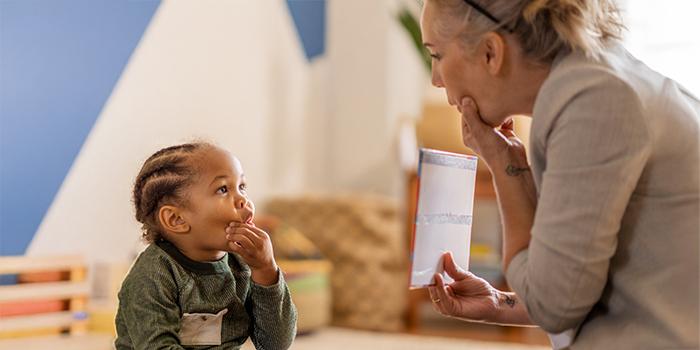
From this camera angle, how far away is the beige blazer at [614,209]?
96 centimetres

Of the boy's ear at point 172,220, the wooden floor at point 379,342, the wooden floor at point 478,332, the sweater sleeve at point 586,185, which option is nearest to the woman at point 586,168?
the sweater sleeve at point 586,185

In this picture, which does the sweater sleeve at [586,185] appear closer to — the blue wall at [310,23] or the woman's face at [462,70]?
the woman's face at [462,70]

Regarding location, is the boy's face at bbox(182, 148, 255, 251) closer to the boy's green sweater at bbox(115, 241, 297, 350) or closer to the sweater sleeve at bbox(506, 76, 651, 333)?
the boy's green sweater at bbox(115, 241, 297, 350)

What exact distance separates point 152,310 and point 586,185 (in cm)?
62

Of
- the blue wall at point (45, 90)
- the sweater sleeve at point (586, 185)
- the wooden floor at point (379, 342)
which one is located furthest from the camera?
the wooden floor at point (379, 342)

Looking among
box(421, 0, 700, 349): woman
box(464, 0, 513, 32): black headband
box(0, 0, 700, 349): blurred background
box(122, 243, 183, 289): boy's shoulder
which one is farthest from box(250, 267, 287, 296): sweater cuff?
box(0, 0, 700, 349): blurred background

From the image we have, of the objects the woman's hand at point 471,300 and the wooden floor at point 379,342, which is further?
the wooden floor at point 379,342

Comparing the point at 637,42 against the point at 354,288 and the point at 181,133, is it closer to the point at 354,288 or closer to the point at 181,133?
the point at 354,288

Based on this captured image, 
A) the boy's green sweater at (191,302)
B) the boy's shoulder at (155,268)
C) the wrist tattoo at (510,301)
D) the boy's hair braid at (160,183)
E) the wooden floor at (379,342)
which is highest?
the boy's hair braid at (160,183)

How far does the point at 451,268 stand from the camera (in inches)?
52.3

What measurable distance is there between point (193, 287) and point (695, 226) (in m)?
0.68

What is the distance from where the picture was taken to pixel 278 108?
4.39m

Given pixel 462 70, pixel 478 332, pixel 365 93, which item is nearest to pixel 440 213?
pixel 462 70

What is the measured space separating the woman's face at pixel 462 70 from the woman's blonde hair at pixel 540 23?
0.6 inches
